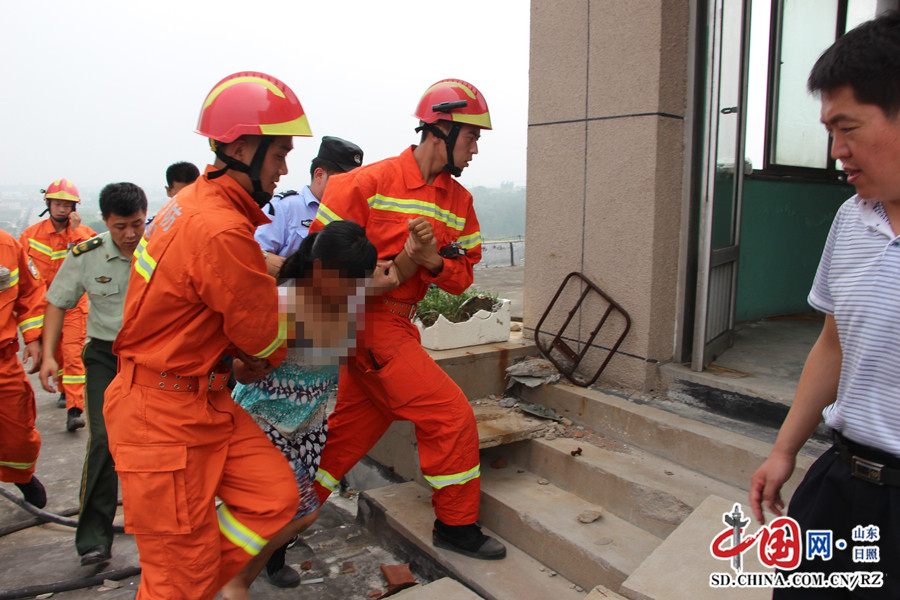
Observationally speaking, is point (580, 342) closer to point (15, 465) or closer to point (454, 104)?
point (454, 104)

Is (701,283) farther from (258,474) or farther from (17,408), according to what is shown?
(17,408)

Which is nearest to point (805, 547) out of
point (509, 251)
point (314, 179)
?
point (314, 179)

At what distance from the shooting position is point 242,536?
92.4 inches

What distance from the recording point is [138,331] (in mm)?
2186

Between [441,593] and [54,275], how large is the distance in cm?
580

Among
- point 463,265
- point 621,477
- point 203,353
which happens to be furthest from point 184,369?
point 621,477

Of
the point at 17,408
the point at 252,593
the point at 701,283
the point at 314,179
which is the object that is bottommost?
the point at 252,593

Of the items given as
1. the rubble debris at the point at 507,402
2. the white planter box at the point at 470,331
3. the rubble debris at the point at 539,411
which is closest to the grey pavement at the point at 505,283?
the white planter box at the point at 470,331

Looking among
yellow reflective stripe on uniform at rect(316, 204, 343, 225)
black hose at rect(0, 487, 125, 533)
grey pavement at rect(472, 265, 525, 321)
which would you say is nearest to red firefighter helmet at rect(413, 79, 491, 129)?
yellow reflective stripe on uniform at rect(316, 204, 343, 225)

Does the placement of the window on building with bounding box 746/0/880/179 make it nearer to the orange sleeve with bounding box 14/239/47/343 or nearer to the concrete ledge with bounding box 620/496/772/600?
the concrete ledge with bounding box 620/496/772/600

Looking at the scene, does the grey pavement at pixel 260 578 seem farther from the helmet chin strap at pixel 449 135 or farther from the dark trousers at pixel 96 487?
the helmet chin strap at pixel 449 135

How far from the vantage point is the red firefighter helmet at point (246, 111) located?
7.41 feet

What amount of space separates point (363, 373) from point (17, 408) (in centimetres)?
240

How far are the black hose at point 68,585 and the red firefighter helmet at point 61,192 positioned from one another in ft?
16.4
